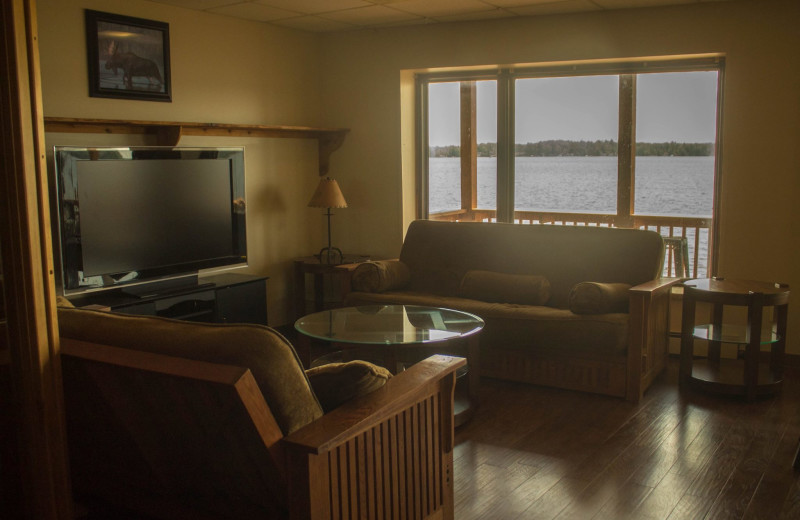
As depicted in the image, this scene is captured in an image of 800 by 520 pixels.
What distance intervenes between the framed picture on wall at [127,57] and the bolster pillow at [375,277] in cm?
164

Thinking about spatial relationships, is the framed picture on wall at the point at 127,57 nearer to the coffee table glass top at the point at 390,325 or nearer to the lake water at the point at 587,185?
the coffee table glass top at the point at 390,325

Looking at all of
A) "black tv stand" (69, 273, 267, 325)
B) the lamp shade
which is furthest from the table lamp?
"black tv stand" (69, 273, 267, 325)

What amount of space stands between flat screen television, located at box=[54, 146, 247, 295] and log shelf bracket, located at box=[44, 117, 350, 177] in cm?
15

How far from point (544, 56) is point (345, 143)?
1727 millimetres

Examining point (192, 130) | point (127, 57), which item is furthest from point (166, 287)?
point (127, 57)

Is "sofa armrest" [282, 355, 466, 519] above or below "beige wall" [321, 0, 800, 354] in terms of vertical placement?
below

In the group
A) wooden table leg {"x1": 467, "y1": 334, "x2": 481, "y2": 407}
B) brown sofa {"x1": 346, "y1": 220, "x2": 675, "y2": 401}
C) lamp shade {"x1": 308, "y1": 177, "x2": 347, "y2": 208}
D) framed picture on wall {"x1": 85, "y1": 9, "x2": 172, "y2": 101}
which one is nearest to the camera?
wooden table leg {"x1": 467, "y1": 334, "x2": 481, "y2": 407}

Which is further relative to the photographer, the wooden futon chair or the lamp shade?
the lamp shade

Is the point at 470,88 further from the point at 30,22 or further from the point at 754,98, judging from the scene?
the point at 30,22

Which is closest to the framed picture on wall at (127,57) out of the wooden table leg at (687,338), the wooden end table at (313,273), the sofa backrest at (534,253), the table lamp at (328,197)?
the table lamp at (328,197)

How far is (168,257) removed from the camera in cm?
455

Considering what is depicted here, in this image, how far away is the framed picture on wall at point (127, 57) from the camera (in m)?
4.19

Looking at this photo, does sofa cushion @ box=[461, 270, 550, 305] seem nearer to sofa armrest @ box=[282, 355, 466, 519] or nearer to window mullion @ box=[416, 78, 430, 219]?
window mullion @ box=[416, 78, 430, 219]

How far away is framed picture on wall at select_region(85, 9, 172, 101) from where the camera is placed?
419 cm
